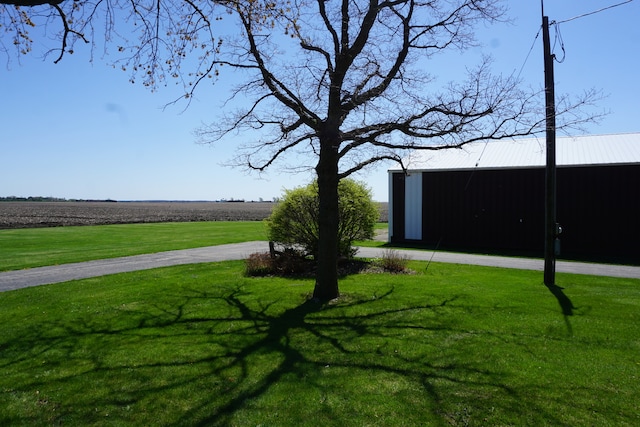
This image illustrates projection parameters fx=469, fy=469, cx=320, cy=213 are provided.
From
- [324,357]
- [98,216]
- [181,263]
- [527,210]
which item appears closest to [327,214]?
[324,357]

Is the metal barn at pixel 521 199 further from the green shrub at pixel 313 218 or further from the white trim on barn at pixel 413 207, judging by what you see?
the green shrub at pixel 313 218

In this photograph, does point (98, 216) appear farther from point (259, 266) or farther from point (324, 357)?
point (324, 357)

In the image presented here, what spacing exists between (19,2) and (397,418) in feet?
20.0

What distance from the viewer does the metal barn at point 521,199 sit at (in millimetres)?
19281

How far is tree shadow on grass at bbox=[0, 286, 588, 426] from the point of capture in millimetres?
4664

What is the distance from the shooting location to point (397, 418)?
4344 mm

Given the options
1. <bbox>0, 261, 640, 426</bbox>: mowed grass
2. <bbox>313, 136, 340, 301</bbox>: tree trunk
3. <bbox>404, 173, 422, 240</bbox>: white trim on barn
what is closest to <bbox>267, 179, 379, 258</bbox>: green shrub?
<bbox>0, 261, 640, 426</bbox>: mowed grass

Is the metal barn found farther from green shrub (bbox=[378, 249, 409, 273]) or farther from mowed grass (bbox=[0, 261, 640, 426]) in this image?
mowed grass (bbox=[0, 261, 640, 426])

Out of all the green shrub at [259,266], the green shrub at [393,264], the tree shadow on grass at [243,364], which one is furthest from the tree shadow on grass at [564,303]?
the green shrub at [259,266]

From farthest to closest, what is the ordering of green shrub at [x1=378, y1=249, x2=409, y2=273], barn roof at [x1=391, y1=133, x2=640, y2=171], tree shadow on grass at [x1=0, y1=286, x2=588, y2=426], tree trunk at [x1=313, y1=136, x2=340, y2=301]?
barn roof at [x1=391, y1=133, x2=640, y2=171] → green shrub at [x1=378, y1=249, x2=409, y2=273] → tree trunk at [x1=313, y1=136, x2=340, y2=301] → tree shadow on grass at [x1=0, y1=286, x2=588, y2=426]

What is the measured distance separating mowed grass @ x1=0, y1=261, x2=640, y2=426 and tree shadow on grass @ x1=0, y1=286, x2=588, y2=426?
3 centimetres

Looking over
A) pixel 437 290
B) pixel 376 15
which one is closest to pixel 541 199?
pixel 437 290

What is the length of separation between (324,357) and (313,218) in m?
8.29

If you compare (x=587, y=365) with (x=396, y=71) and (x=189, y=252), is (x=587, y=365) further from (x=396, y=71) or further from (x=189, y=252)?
(x=189, y=252)
